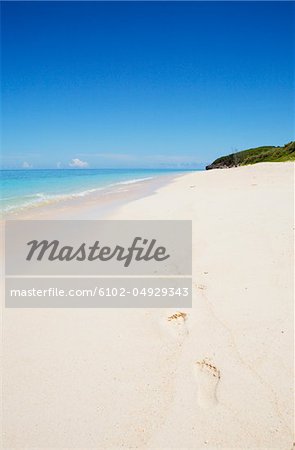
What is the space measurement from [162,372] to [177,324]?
936 millimetres

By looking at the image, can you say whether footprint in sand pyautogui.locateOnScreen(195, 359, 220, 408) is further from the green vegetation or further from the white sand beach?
the green vegetation

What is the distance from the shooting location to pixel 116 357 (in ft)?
12.5

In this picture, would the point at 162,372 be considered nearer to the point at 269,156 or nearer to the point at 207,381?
the point at 207,381

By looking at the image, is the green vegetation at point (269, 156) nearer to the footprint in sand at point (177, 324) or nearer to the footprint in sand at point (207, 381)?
the footprint in sand at point (177, 324)

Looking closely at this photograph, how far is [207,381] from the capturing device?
3.38 meters

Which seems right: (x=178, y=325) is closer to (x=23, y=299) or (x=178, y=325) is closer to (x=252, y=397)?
(x=252, y=397)

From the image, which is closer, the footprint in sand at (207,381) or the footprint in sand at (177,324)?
the footprint in sand at (207,381)

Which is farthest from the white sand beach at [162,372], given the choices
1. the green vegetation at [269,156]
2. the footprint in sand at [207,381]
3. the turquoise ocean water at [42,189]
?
the green vegetation at [269,156]

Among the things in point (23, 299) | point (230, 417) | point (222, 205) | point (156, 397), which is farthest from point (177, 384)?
point (222, 205)

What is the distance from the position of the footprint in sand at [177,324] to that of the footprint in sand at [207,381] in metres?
0.57

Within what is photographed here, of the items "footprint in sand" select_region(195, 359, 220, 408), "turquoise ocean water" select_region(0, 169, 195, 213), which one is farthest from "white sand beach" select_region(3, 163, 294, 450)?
"turquoise ocean water" select_region(0, 169, 195, 213)

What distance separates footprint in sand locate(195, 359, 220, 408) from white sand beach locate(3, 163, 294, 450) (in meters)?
0.01

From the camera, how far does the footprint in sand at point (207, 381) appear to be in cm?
315

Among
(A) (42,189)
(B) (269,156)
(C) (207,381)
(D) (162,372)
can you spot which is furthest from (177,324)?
(B) (269,156)
